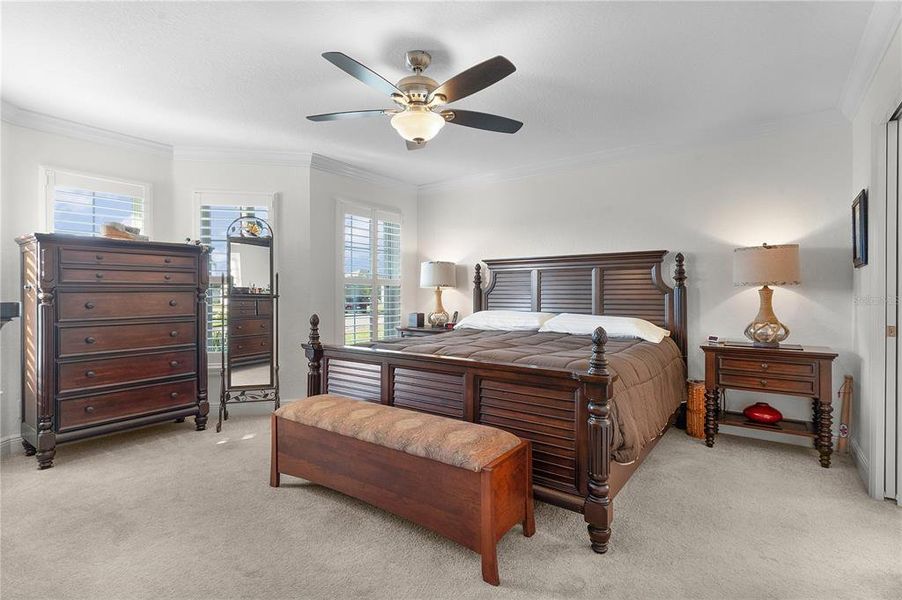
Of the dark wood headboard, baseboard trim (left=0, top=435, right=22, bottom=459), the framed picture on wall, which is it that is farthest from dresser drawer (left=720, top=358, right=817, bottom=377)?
baseboard trim (left=0, top=435, right=22, bottom=459)

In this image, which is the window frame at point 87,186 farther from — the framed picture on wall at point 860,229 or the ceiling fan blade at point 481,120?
the framed picture on wall at point 860,229

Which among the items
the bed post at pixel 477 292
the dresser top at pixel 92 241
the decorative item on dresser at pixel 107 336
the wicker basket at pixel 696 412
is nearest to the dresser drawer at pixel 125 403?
the decorative item on dresser at pixel 107 336

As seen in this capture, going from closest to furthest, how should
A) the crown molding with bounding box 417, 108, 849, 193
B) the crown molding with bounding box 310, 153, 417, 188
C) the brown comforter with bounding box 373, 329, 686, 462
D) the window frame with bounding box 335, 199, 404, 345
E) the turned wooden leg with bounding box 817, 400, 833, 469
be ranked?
the brown comforter with bounding box 373, 329, 686, 462 → the turned wooden leg with bounding box 817, 400, 833, 469 → the crown molding with bounding box 417, 108, 849, 193 → the crown molding with bounding box 310, 153, 417, 188 → the window frame with bounding box 335, 199, 404, 345

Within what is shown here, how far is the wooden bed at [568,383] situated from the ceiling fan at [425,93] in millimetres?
1323

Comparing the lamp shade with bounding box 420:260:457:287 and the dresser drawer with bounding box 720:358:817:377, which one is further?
the lamp shade with bounding box 420:260:457:287

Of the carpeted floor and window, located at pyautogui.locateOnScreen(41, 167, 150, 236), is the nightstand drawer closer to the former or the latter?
the carpeted floor

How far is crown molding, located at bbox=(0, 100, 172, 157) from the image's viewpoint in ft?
11.1

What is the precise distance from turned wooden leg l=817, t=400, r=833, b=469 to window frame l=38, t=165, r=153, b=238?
5.65 meters

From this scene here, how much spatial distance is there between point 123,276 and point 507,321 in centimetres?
323

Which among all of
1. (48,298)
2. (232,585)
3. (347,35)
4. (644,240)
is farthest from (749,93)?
(48,298)

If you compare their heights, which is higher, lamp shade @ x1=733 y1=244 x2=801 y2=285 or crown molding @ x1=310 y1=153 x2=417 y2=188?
crown molding @ x1=310 y1=153 x2=417 y2=188

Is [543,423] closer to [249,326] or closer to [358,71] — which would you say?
[358,71]

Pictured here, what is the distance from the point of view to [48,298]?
10.3ft

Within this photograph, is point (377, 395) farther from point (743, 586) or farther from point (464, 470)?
point (743, 586)
